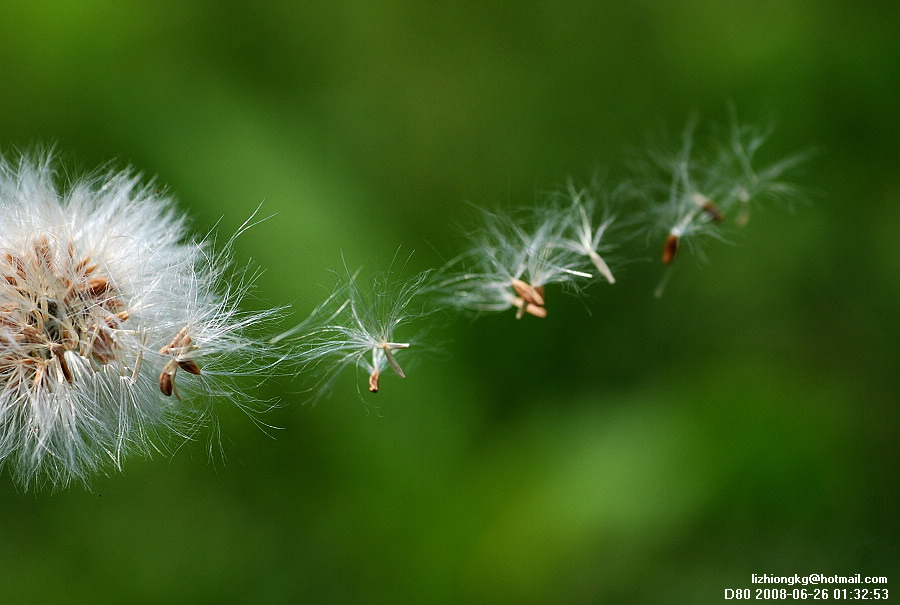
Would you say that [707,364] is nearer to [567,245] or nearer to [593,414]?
[593,414]

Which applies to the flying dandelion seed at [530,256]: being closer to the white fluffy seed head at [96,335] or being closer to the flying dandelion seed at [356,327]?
the flying dandelion seed at [356,327]

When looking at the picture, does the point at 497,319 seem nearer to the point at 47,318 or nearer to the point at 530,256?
the point at 530,256

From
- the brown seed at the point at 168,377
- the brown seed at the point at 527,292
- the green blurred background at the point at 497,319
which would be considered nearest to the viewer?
the brown seed at the point at 168,377

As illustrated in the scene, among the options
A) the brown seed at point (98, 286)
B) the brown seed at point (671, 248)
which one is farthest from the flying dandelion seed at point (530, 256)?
the brown seed at point (98, 286)

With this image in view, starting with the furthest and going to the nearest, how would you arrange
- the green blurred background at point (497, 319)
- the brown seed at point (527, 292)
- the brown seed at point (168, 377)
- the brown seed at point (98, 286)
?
the green blurred background at point (497, 319) → the brown seed at point (527, 292) → the brown seed at point (98, 286) → the brown seed at point (168, 377)

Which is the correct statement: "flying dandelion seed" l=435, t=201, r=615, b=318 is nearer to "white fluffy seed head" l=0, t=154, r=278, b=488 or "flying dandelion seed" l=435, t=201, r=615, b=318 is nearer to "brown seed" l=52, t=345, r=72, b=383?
"white fluffy seed head" l=0, t=154, r=278, b=488

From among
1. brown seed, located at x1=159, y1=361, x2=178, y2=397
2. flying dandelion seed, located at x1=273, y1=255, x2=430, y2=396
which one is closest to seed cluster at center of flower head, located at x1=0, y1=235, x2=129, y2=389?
brown seed, located at x1=159, y1=361, x2=178, y2=397

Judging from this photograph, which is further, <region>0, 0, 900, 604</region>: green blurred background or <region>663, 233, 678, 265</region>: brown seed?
<region>0, 0, 900, 604</region>: green blurred background
